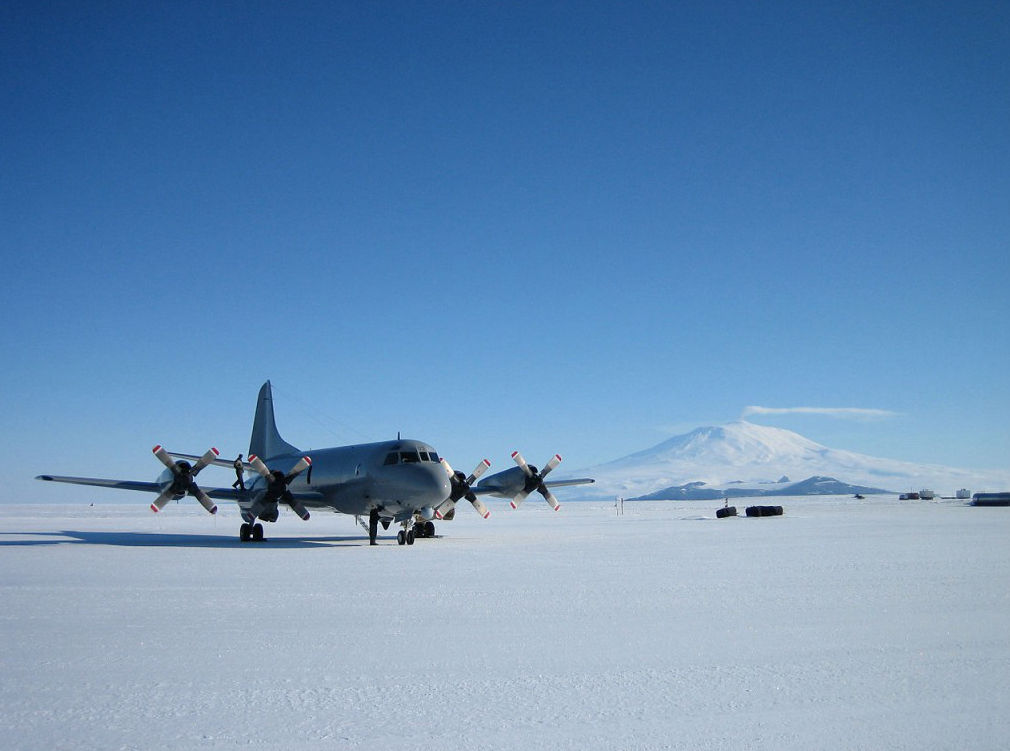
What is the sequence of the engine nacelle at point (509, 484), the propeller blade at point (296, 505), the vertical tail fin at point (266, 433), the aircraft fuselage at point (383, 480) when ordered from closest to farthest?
the aircraft fuselage at point (383, 480)
the propeller blade at point (296, 505)
the engine nacelle at point (509, 484)
the vertical tail fin at point (266, 433)

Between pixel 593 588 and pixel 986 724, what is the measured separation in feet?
29.6

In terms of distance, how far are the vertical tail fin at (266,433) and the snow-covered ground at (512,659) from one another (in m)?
24.4

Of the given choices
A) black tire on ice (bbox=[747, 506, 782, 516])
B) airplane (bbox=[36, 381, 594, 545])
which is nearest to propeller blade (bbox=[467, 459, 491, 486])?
airplane (bbox=[36, 381, 594, 545])

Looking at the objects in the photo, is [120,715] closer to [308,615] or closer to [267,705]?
[267,705]

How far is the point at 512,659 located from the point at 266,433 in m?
36.7

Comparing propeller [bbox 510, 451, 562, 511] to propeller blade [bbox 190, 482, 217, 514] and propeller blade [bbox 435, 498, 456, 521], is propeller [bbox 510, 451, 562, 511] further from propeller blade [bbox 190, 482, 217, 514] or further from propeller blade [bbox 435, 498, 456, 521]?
propeller blade [bbox 190, 482, 217, 514]

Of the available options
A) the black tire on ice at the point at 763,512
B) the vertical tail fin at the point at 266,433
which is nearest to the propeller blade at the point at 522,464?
the vertical tail fin at the point at 266,433

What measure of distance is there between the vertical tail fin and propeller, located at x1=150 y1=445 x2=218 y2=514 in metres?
11.7

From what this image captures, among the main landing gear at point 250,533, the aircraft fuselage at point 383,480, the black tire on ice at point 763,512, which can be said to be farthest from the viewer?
the black tire on ice at point 763,512

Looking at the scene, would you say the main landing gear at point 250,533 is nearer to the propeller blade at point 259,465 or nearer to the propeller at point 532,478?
the propeller blade at point 259,465

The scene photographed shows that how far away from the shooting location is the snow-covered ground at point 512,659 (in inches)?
239

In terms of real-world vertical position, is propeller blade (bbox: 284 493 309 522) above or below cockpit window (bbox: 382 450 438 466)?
below

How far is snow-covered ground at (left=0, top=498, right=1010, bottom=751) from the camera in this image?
606 cm

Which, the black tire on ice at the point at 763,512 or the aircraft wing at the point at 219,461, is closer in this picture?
the aircraft wing at the point at 219,461
